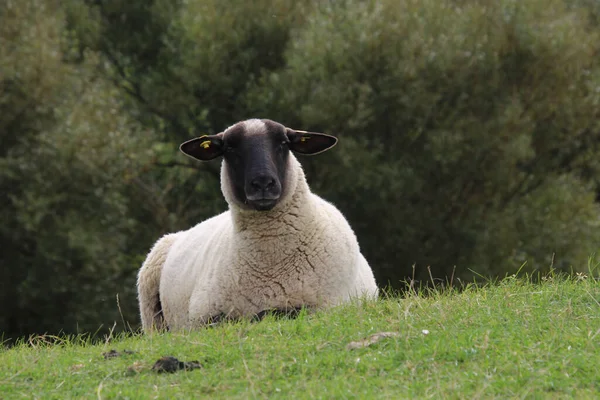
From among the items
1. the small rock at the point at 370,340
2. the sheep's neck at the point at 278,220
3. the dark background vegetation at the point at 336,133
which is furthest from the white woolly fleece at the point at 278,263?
the dark background vegetation at the point at 336,133

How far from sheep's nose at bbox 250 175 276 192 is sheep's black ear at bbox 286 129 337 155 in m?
1.08

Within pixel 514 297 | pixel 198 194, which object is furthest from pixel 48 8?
pixel 514 297

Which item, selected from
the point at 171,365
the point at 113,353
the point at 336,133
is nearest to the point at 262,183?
the point at 113,353

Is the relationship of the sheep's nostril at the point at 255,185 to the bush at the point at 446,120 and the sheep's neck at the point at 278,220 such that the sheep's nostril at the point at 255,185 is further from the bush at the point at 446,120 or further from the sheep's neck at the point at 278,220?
the bush at the point at 446,120

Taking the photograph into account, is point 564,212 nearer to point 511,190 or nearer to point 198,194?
point 511,190

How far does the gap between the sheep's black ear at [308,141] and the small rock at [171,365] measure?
4794 mm

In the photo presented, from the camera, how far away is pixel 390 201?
95.9 feet

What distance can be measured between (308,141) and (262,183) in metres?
1.39

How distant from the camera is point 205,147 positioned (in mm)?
11492

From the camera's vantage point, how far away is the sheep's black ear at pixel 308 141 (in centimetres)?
1150

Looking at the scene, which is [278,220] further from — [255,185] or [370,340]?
[370,340]

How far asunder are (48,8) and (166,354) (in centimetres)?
2569

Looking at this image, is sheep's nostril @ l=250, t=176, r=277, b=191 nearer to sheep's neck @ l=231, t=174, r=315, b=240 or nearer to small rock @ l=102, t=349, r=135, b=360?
sheep's neck @ l=231, t=174, r=315, b=240

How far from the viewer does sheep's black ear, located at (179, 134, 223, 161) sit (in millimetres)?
11375
